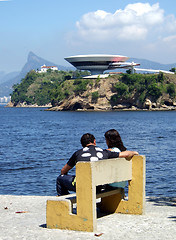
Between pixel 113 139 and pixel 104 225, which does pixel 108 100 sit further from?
pixel 104 225

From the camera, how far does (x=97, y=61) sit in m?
154

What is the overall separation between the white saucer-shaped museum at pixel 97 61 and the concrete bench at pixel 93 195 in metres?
145

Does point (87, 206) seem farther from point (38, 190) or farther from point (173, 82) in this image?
point (173, 82)

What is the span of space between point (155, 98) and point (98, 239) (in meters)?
127

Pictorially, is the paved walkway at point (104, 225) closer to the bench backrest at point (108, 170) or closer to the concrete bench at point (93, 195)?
the concrete bench at point (93, 195)

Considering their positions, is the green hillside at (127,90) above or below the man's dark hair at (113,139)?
above

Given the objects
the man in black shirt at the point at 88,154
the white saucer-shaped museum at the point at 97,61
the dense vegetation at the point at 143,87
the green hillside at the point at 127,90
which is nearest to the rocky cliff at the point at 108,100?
the green hillside at the point at 127,90

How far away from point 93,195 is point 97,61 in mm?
148399

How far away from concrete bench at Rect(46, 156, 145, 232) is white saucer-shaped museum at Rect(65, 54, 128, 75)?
5711 inches

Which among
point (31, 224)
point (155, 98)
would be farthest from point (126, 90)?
point (31, 224)

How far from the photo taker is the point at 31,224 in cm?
815

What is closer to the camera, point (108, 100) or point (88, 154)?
point (88, 154)

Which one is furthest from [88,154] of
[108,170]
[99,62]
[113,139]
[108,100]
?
[99,62]

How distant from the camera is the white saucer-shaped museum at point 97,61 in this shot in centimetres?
15250
